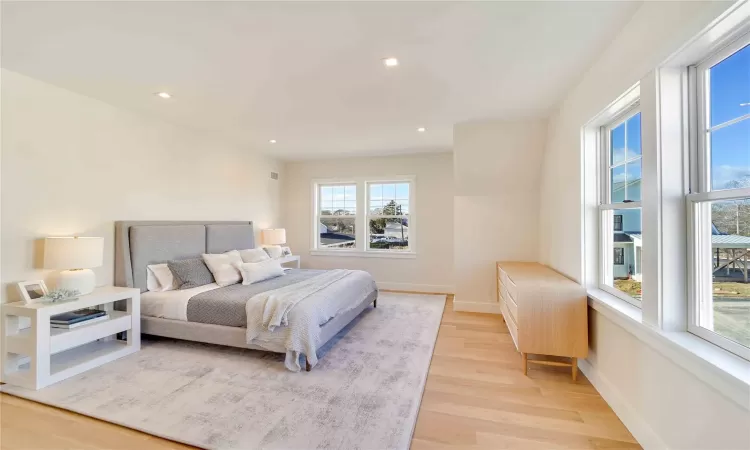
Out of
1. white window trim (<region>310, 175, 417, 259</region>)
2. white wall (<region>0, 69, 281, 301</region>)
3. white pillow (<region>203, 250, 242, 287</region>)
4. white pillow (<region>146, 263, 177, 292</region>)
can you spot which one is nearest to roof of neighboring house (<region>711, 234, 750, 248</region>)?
white pillow (<region>203, 250, 242, 287</region>)

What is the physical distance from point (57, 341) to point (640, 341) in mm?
4003

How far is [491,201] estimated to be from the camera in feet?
13.9

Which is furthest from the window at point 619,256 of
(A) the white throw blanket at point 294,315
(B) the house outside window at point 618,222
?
(A) the white throw blanket at point 294,315

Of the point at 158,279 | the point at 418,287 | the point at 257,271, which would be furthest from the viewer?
the point at 418,287

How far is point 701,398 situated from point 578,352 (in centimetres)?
111

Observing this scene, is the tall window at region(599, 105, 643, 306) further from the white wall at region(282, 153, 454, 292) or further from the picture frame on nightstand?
the picture frame on nightstand

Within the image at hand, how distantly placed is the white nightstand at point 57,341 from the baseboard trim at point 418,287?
12.0ft

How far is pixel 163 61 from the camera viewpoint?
90.6 inches

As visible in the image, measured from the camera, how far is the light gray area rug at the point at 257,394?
180 cm

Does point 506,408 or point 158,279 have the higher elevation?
point 158,279

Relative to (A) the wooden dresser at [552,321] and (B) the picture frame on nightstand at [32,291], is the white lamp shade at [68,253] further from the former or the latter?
(A) the wooden dresser at [552,321]

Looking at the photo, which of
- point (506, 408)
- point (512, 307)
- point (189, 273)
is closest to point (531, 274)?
point (512, 307)

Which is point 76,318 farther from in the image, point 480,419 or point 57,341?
point 480,419

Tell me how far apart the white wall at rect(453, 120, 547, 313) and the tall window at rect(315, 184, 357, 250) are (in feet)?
7.52
